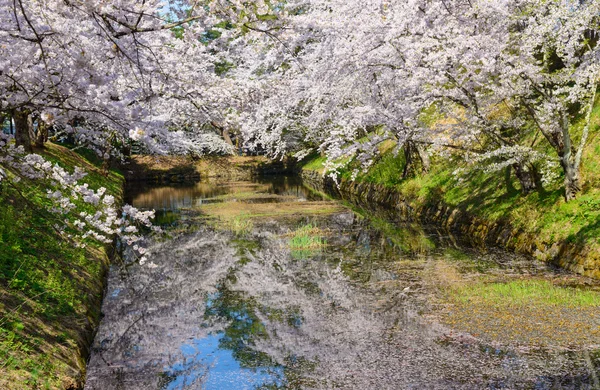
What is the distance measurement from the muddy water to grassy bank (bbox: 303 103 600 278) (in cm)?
83

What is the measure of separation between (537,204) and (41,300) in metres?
12.8

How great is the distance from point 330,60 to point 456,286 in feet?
33.8

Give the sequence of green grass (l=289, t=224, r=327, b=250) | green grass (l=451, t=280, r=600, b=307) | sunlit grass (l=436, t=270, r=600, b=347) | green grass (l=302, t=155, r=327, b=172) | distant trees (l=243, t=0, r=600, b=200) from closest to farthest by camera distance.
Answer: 1. sunlit grass (l=436, t=270, r=600, b=347)
2. green grass (l=451, t=280, r=600, b=307)
3. distant trees (l=243, t=0, r=600, b=200)
4. green grass (l=289, t=224, r=327, b=250)
5. green grass (l=302, t=155, r=327, b=172)

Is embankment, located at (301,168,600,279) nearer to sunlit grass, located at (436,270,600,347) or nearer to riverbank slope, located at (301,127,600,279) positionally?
riverbank slope, located at (301,127,600,279)

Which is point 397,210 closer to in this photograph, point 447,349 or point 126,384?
point 447,349

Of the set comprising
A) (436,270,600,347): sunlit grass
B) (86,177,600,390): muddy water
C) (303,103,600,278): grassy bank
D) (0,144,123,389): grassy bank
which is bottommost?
(86,177,600,390): muddy water

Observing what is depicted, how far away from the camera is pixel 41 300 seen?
8.81 meters

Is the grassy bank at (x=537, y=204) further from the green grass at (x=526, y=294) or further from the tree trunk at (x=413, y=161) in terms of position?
the tree trunk at (x=413, y=161)

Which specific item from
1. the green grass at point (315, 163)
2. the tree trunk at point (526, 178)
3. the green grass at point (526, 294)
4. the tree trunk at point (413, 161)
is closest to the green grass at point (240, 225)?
the tree trunk at point (413, 161)

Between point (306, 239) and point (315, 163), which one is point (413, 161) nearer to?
point (306, 239)

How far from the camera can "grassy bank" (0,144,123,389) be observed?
6839 millimetres

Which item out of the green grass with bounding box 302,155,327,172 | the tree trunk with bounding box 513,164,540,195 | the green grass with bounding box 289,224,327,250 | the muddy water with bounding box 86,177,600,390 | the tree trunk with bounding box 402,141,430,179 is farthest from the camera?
the green grass with bounding box 302,155,327,172

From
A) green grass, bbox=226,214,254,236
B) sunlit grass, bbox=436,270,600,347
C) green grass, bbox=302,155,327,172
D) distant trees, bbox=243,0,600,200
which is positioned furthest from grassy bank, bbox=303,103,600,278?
green grass, bbox=302,155,327,172

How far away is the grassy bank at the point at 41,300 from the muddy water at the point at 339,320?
69 cm
